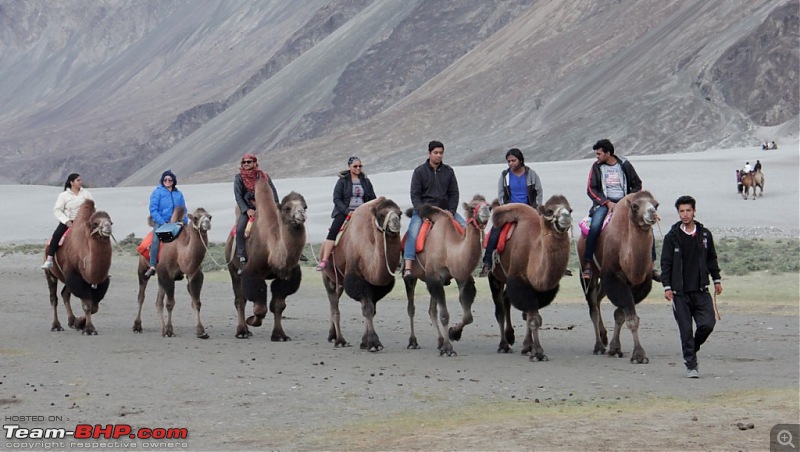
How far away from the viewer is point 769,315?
20031mm

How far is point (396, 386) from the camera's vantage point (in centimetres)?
1203

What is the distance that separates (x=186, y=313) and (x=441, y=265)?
760 centimetres

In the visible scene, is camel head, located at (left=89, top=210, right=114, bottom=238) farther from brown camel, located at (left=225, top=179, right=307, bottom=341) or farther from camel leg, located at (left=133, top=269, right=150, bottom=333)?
brown camel, located at (left=225, top=179, right=307, bottom=341)

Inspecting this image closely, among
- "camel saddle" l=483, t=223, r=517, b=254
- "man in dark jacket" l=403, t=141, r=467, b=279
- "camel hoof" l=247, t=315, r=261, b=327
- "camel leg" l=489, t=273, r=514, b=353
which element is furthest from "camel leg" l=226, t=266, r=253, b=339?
"camel saddle" l=483, t=223, r=517, b=254

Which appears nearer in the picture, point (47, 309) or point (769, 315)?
point (769, 315)

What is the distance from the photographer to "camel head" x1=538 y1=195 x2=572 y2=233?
13.6 m

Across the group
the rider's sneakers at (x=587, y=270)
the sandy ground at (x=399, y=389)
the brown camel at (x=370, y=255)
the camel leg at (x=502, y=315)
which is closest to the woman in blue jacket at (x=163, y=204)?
the sandy ground at (x=399, y=389)

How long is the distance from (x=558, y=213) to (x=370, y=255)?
265cm

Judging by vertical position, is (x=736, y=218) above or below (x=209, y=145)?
below

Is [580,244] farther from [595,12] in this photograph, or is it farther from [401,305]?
[595,12]

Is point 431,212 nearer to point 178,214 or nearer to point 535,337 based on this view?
point 535,337

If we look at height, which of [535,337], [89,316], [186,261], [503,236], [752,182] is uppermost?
[752,182]

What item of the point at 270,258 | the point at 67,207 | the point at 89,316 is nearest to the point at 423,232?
the point at 270,258

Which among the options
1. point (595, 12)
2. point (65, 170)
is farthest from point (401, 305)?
point (65, 170)
